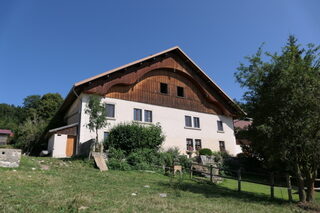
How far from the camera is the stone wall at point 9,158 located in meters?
9.91

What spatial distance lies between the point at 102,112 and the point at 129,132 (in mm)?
2672

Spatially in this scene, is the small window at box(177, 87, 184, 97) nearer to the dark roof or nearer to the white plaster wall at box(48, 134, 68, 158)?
the dark roof

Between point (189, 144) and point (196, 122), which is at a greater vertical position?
point (196, 122)

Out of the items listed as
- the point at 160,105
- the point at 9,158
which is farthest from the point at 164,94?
the point at 9,158

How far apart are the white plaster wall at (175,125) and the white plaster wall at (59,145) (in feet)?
5.69

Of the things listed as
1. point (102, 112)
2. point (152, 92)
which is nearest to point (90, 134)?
point (102, 112)

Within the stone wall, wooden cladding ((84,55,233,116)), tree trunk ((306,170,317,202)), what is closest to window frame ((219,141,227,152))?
wooden cladding ((84,55,233,116))

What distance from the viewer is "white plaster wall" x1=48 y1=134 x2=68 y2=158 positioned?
17.7 m

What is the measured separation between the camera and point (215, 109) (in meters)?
26.5

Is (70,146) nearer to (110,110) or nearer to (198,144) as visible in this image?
(110,110)

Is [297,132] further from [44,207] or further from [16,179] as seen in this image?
[16,179]

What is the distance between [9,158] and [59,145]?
7951 mm

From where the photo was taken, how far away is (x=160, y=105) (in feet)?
73.6

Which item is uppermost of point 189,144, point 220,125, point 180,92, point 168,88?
point 168,88
